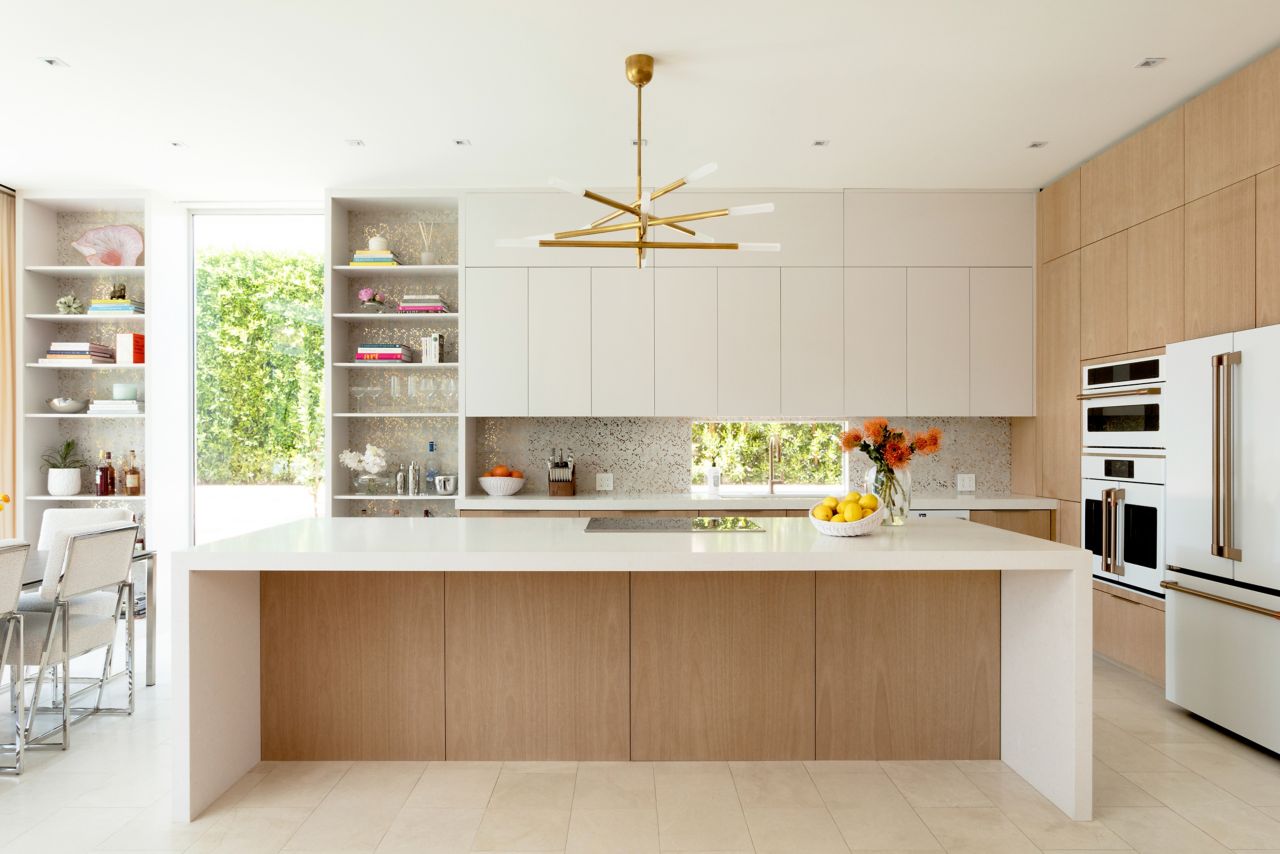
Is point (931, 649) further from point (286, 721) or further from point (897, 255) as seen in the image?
point (897, 255)

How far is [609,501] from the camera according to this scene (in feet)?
15.8

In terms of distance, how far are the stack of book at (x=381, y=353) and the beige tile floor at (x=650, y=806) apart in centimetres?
259

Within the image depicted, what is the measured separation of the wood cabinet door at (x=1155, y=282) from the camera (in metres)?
3.72

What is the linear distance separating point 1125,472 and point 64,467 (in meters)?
6.37

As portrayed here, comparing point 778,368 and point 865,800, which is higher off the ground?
point 778,368

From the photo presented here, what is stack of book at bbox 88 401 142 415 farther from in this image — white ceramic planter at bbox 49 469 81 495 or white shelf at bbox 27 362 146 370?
white ceramic planter at bbox 49 469 81 495

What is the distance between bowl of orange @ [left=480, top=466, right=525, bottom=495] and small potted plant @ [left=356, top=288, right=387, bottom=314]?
4.32ft

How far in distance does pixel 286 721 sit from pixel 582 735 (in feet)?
3.63

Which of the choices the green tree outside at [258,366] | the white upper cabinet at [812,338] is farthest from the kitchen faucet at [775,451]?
the green tree outside at [258,366]

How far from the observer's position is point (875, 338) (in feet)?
16.7

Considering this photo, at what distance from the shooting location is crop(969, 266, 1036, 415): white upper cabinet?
16.7ft

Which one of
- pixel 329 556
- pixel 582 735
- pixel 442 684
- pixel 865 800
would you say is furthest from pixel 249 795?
pixel 865 800

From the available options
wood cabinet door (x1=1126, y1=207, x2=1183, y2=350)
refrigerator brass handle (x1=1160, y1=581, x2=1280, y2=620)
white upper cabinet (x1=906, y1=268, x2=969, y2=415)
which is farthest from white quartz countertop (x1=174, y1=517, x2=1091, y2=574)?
white upper cabinet (x1=906, y1=268, x2=969, y2=415)

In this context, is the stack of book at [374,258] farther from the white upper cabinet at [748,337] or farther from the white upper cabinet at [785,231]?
the white upper cabinet at [748,337]
